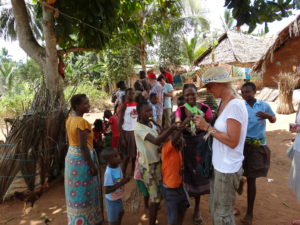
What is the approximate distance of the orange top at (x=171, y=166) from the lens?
2.23 m

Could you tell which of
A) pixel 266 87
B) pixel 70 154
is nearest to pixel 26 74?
pixel 266 87

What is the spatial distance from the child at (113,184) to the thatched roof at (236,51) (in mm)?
14874

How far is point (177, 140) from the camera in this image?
2.18 meters

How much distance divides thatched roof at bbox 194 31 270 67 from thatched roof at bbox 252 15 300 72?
4512 millimetres

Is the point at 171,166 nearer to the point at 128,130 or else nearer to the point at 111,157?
the point at 111,157

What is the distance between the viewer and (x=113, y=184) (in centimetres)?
232

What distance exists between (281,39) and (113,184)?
10.8 metres

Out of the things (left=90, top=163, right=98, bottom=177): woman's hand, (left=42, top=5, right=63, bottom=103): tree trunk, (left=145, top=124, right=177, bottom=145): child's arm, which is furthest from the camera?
(left=42, top=5, right=63, bottom=103): tree trunk

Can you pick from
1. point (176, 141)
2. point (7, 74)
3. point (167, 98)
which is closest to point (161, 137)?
point (176, 141)

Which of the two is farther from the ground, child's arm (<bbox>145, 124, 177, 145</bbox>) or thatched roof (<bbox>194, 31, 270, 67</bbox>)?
thatched roof (<bbox>194, 31, 270, 67</bbox>)

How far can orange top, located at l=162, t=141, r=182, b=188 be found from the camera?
223 centimetres

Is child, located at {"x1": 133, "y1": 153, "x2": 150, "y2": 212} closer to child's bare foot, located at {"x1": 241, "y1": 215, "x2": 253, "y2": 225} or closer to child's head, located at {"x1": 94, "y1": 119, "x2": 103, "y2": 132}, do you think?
child's bare foot, located at {"x1": 241, "y1": 215, "x2": 253, "y2": 225}

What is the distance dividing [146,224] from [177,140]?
1343 millimetres

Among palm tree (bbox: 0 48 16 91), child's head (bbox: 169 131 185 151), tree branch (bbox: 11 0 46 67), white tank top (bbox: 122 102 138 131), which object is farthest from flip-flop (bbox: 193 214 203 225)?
palm tree (bbox: 0 48 16 91)
